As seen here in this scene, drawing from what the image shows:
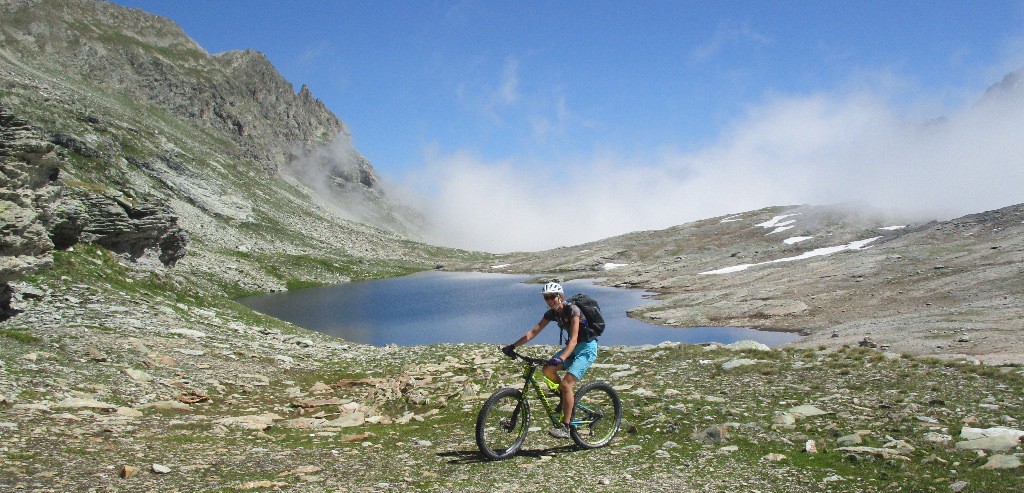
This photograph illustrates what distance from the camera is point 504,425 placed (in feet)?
40.3

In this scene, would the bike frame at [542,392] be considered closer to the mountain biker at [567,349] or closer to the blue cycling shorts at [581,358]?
the mountain biker at [567,349]

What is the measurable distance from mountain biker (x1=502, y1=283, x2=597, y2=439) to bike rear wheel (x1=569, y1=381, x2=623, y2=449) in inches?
13.4

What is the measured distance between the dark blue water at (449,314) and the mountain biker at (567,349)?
4222cm

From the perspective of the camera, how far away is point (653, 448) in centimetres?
1241

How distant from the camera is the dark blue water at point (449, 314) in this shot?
200 feet

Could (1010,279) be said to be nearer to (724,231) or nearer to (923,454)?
(923,454)

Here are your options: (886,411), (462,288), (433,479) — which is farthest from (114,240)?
(462,288)

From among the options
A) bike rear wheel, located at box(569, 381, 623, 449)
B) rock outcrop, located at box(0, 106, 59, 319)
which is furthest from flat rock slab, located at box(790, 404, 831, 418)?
rock outcrop, located at box(0, 106, 59, 319)

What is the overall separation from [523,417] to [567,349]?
1.98 meters

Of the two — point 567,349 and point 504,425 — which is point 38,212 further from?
point 567,349

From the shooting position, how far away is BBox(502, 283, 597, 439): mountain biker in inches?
466

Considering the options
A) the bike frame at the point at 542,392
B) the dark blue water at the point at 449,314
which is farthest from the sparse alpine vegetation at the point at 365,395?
the dark blue water at the point at 449,314

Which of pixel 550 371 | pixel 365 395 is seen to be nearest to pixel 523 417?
pixel 550 371

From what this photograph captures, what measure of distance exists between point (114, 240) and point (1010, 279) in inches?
3123
